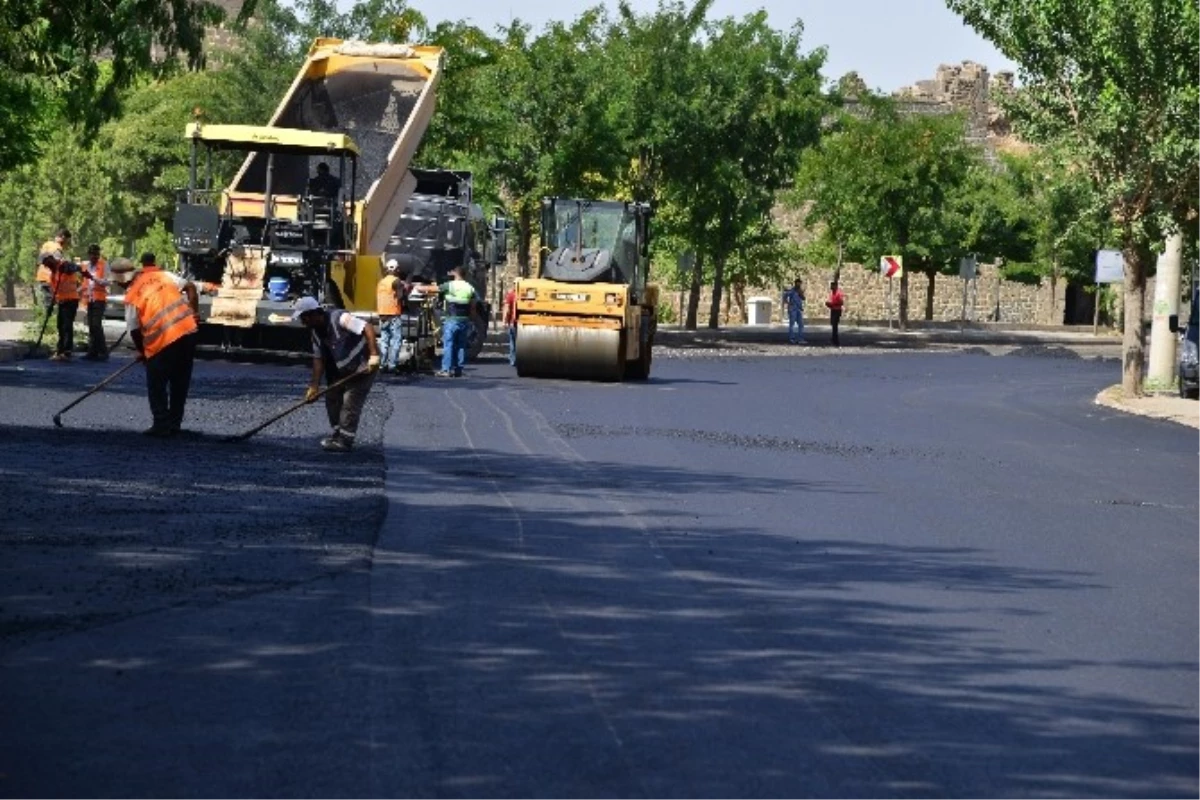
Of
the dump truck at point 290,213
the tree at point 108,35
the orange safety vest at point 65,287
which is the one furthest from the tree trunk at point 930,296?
the tree at point 108,35

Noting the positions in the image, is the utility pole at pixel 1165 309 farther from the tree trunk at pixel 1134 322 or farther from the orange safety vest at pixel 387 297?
the orange safety vest at pixel 387 297

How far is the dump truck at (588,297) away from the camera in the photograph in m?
36.0

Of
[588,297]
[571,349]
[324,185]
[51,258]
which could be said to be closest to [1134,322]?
[588,297]

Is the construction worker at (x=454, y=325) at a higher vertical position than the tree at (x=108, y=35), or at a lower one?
lower

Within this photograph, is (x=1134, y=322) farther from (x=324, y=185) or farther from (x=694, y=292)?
(x=694, y=292)

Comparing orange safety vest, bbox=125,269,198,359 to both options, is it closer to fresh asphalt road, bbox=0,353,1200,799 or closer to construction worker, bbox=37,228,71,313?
fresh asphalt road, bbox=0,353,1200,799

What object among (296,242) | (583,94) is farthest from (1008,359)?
(296,242)

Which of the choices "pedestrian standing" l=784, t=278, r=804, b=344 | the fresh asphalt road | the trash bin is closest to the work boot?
the fresh asphalt road

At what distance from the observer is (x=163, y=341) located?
21.2 metres

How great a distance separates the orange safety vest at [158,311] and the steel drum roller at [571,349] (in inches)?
568

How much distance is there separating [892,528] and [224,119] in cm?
4695

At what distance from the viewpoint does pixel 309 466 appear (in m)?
19.1

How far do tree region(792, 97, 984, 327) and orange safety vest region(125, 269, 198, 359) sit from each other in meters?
54.8

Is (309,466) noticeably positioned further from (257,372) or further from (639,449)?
(257,372)
